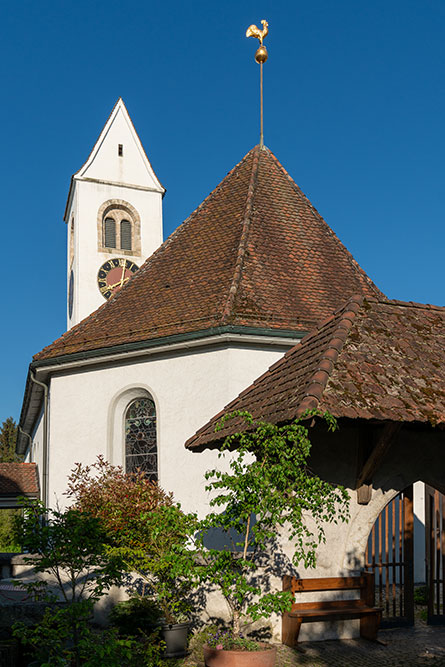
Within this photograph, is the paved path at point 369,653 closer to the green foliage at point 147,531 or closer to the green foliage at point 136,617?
the green foliage at point 136,617

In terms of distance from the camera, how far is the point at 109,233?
29.3 metres

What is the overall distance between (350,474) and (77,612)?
4.44 m

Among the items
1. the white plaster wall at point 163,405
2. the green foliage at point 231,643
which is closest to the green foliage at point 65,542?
the green foliage at point 231,643

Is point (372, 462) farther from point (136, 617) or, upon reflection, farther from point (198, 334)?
point (198, 334)

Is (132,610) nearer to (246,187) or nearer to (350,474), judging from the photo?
(350,474)

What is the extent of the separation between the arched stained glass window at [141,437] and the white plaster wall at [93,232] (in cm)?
1189

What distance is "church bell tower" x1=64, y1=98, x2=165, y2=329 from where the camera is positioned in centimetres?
2788

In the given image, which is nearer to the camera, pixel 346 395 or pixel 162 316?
pixel 346 395

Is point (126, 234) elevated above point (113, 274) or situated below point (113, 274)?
above

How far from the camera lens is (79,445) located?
15.5m

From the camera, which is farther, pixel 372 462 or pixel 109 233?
pixel 109 233

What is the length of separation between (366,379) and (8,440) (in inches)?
2034

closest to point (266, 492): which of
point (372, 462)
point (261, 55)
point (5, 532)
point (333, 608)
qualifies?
point (372, 462)

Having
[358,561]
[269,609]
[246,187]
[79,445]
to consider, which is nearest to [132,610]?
[269,609]
